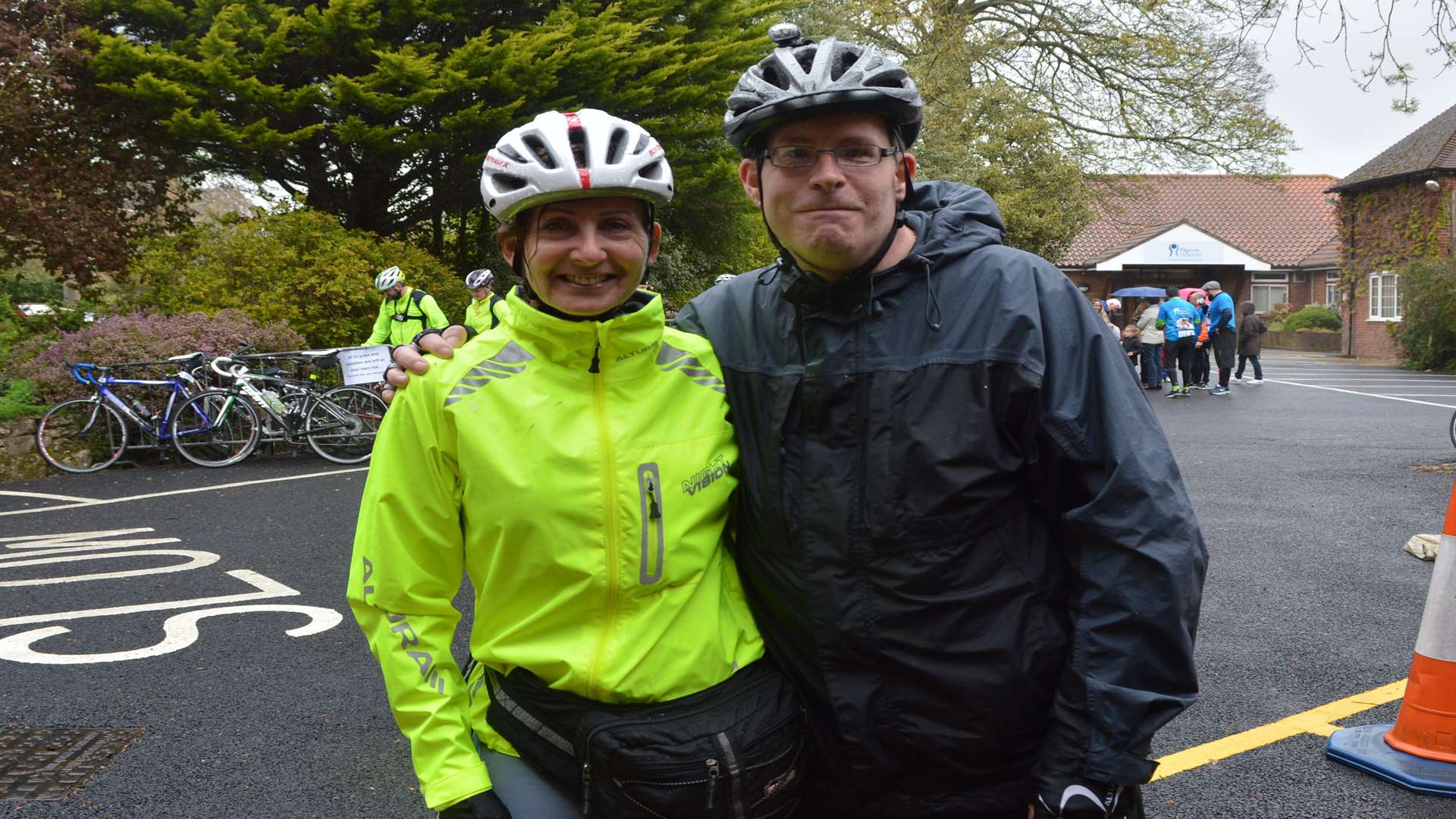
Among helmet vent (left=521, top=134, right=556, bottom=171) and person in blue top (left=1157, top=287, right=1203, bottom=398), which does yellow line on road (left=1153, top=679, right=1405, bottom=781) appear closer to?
helmet vent (left=521, top=134, right=556, bottom=171)

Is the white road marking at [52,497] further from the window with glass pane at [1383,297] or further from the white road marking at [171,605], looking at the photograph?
the window with glass pane at [1383,297]

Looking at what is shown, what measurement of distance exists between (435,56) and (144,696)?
492 inches

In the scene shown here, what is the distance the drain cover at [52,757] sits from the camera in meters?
3.62

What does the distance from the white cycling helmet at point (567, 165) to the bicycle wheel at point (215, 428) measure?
1046 cm

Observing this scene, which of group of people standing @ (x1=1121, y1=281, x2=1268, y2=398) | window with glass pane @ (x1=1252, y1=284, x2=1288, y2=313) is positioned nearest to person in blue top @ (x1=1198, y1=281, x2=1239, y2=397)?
group of people standing @ (x1=1121, y1=281, x2=1268, y2=398)

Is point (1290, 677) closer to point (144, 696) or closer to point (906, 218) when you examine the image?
point (906, 218)

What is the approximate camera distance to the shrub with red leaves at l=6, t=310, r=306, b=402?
11.3 metres

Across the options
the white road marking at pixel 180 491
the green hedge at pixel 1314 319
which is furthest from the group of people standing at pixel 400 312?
the green hedge at pixel 1314 319

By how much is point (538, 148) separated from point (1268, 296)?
4879cm

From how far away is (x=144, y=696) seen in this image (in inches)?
177

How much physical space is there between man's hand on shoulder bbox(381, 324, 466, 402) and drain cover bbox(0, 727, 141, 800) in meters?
2.57

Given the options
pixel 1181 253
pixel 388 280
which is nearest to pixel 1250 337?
pixel 388 280

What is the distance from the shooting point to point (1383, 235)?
31172mm

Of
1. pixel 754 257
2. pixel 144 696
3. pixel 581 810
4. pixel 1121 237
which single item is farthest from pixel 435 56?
pixel 1121 237
